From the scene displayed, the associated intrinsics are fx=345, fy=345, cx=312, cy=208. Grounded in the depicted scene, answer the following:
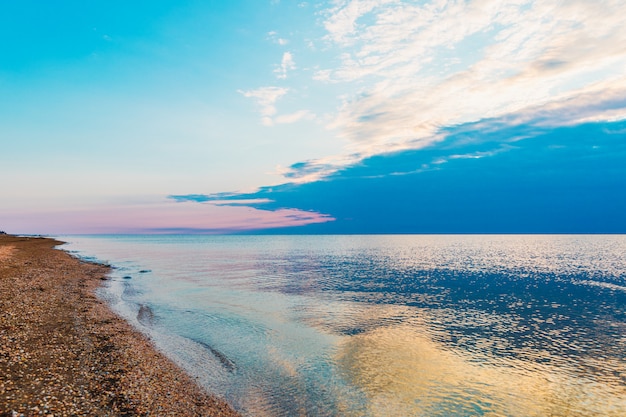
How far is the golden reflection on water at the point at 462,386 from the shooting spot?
60.1 feet

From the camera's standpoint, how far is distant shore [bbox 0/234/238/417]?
14.0 metres

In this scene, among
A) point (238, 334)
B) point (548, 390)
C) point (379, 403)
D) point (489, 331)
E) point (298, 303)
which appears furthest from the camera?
point (298, 303)

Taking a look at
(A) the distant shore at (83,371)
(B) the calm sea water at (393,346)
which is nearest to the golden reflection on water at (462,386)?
(B) the calm sea water at (393,346)

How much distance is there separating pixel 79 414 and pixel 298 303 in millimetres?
33928

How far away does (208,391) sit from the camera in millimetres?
19375

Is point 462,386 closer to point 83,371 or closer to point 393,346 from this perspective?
point 393,346

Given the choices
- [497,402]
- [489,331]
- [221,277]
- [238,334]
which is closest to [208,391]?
[238,334]

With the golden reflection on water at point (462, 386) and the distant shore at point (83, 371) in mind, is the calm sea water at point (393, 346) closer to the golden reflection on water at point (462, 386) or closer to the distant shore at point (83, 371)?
the golden reflection on water at point (462, 386)

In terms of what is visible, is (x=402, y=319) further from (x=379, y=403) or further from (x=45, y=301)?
(x=45, y=301)

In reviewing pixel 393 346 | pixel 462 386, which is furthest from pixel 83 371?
pixel 393 346

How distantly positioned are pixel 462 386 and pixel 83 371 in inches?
839

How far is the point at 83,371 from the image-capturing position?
17.6m

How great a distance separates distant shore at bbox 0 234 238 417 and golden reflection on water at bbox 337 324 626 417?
29.3 feet

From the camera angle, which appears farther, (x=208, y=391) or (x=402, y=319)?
(x=402, y=319)
